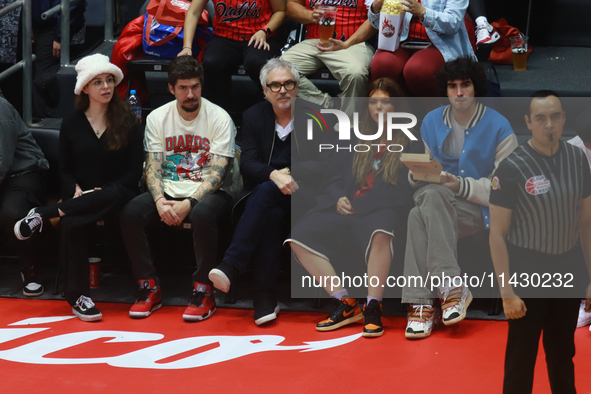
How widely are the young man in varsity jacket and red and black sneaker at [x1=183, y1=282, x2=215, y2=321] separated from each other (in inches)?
41.2

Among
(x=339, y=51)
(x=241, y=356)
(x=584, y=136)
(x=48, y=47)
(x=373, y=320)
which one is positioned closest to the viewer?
(x=241, y=356)

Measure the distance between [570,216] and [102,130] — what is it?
266 cm

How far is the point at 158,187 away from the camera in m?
3.92

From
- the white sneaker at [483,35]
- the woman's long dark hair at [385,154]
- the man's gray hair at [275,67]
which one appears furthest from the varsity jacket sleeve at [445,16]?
the man's gray hair at [275,67]

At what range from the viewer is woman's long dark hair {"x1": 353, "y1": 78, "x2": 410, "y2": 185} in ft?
11.8

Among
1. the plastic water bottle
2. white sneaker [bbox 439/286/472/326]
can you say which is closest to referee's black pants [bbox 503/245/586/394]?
white sneaker [bbox 439/286/472/326]

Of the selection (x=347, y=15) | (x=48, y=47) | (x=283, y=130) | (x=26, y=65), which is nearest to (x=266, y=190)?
(x=283, y=130)

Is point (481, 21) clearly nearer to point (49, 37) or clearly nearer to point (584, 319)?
point (584, 319)

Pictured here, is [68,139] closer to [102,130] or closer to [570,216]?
[102,130]

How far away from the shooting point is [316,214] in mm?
3693

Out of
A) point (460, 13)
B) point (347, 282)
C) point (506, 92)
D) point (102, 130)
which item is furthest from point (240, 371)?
point (506, 92)

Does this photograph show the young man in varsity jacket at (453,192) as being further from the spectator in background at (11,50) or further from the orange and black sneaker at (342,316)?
the spectator in background at (11,50)

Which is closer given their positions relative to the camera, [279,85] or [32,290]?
[279,85]

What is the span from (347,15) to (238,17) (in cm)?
73
